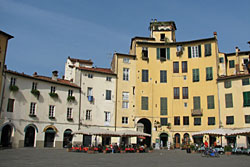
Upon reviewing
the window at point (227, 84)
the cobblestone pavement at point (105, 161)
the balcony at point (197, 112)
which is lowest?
the cobblestone pavement at point (105, 161)

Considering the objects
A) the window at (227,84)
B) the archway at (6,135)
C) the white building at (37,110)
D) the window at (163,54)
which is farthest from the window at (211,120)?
the archway at (6,135)

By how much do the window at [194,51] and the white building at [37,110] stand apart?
20.3 meters

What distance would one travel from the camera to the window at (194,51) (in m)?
48.6

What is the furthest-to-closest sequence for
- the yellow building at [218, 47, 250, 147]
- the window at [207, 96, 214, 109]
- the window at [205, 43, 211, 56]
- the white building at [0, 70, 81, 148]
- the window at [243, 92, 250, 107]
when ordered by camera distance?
the window at [205, 43, 211, 56]
the window at [207, 96, 214, 109]
the yellow building at [218, 47, 250, 147]
the window at [243, 92, 250, 107]
the white building at [0, 70, 81, 148]

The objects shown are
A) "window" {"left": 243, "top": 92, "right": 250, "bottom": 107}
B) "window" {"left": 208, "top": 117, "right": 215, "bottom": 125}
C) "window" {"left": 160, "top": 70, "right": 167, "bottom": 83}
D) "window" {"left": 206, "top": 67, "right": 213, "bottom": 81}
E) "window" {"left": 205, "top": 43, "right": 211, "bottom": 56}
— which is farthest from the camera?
"window" {"left": 160, "top": 70, "right": 167, "bottom": 83}

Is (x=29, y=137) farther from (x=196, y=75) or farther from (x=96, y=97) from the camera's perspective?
(x=196, y=75)

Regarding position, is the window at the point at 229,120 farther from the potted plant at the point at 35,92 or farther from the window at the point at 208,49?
the potted plant at the point at 35,92

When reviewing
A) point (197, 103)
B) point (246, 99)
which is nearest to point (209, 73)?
point (197, 103)

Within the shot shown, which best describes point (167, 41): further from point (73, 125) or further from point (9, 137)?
point (9, 137)

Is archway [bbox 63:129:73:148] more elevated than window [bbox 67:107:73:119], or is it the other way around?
window [bbox 67:107:73:119]

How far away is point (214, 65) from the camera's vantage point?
46.5 metres

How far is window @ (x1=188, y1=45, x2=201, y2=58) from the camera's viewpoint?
48578 millimetres

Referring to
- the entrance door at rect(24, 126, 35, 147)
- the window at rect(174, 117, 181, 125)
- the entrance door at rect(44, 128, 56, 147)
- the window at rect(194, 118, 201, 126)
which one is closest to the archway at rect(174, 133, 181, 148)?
the window at rect(174, 117, 181, 125)

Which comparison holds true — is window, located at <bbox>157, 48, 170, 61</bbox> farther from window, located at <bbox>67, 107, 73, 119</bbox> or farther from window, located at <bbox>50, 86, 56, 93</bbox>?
window, located at <bbox>50, 86, 56, 93</bbox>
